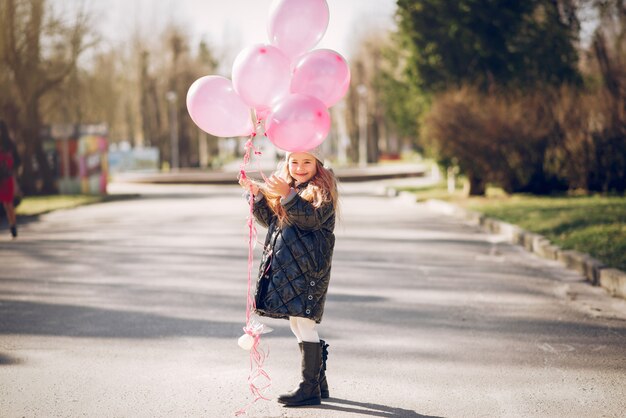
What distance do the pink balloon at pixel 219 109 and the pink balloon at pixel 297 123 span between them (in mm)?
311

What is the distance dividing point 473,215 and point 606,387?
11910 millimetres

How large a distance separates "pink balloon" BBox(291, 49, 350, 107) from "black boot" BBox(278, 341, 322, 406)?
4.50ft

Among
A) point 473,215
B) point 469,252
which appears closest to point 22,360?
point 469,252

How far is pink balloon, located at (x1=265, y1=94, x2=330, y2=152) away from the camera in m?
4.21

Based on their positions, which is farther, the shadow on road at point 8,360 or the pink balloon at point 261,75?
the shadow on road at point 8,360

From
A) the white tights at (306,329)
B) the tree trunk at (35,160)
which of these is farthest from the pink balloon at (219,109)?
the tree trunk at (35,160)

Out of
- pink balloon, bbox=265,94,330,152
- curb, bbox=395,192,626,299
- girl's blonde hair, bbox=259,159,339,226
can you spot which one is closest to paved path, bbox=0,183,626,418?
curb, bbox=395,192,626,299

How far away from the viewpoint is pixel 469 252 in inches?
454

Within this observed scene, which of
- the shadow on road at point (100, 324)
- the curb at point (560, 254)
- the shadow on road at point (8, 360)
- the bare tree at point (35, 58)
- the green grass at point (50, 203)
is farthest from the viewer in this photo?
the bare tree at point (35, 58)

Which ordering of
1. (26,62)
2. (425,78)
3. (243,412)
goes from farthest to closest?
(26,62) < (425,78) < (243,412)

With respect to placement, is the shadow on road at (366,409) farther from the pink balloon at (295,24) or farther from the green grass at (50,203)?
the green grass at (50,203)

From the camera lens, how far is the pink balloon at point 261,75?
4.41 metres

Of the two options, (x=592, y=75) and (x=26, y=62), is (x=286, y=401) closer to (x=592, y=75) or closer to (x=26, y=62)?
(x=26, y=62)

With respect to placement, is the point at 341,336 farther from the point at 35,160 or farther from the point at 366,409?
the point at 35,160
